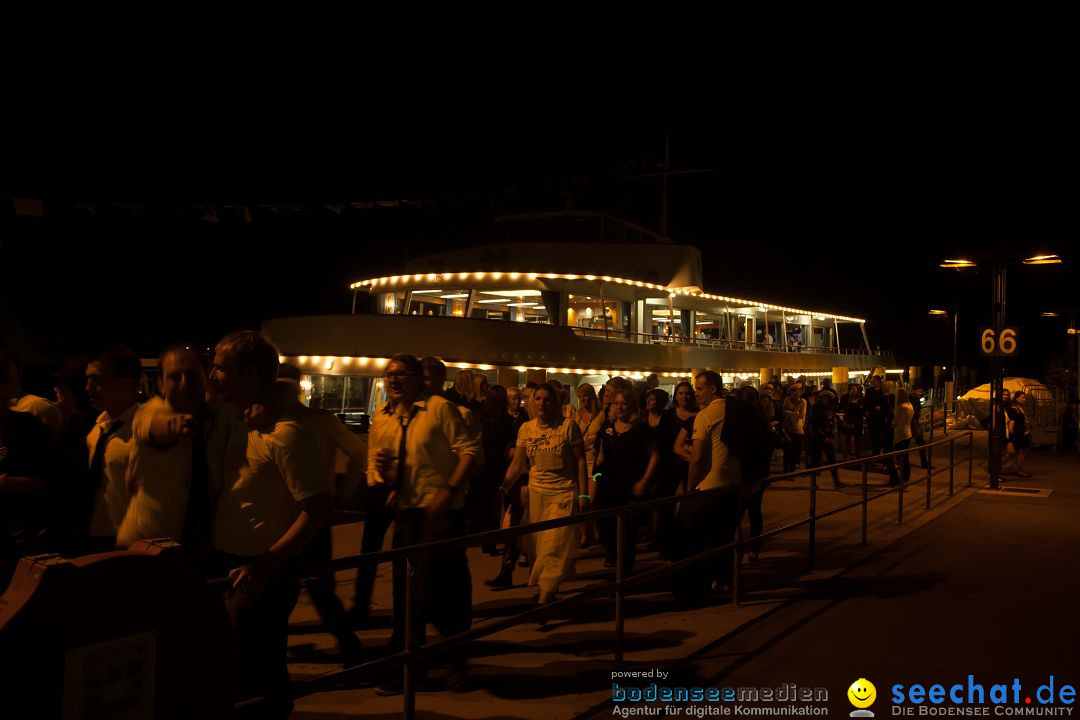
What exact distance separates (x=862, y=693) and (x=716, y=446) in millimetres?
2621

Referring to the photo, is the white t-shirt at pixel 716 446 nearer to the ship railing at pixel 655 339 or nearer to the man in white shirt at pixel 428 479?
the man in white shirt at pixel 428 479

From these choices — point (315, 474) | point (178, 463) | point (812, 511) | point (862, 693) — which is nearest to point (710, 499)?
point (812, 511)

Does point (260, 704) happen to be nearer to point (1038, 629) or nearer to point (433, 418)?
point (433, 418)

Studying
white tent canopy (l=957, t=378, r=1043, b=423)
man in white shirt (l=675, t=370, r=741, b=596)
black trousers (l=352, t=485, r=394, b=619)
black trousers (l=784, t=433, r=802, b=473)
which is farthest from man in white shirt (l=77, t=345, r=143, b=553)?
white tent canopy (l=957, t=378, r=1043, b=423)

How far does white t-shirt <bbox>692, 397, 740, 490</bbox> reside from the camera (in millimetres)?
6723

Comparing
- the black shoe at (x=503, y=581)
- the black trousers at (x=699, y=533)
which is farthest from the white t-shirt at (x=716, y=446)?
the black shoe at (x=503, y=581)

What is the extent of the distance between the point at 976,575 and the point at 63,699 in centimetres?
767

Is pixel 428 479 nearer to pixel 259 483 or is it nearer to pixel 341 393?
pixel 259 483

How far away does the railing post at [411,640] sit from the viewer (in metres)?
3.42

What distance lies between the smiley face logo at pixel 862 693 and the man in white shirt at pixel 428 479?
219cm

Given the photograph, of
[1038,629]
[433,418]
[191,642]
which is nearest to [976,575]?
[1038,629]

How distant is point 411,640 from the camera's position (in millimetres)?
3471

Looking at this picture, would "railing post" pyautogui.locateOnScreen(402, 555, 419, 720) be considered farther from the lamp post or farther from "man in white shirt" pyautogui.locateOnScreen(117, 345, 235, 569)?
the lamp post

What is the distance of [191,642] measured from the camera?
228 centimetres
